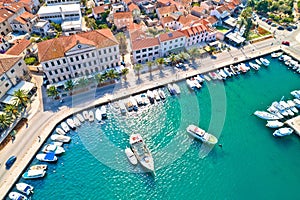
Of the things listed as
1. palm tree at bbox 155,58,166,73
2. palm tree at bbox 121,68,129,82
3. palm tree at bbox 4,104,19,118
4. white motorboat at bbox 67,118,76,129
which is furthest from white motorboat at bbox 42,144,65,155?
palm tree at bbox 155,58,166,73

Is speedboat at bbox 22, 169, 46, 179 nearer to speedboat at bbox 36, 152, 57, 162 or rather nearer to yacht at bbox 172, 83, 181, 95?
speedboat at bbox 36, 152, 57, 162

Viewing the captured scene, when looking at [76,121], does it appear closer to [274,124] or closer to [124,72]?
[124,72]

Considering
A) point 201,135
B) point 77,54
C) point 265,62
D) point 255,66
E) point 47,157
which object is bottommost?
point 47,157

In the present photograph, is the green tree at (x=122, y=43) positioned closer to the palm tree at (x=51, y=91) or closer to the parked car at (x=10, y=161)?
the palm tree at (x=51, y=91)

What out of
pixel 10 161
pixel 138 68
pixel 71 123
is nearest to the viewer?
pixel 10 161

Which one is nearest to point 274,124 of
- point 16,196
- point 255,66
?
point 255,66

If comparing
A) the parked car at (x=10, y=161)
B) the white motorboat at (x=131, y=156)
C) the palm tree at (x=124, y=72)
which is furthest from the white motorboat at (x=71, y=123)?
the palm tree at (x=124, y=72)

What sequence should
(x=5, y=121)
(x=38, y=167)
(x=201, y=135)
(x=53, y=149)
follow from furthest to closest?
(x=201, y=135)
(x=5, y=121)
(x=53, y=149)
(x=38, y=167)
